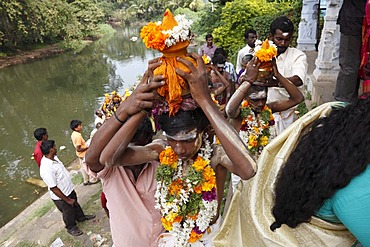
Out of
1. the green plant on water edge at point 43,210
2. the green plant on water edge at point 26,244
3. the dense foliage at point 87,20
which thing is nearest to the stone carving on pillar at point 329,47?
the dense foliage at point 87,20

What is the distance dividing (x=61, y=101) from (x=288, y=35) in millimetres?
14861

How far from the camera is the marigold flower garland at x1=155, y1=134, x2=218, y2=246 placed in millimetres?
2180

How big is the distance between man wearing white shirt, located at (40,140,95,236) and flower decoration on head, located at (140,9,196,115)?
3.25 metres

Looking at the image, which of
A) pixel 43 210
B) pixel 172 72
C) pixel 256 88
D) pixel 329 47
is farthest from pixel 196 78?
pixel 43 210

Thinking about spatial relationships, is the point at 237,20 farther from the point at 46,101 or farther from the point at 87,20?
A: the point at 87,20

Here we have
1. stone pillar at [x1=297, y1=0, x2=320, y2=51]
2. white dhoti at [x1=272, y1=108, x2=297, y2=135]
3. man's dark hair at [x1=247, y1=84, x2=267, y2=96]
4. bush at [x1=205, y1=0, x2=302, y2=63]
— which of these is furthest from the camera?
bush at [x1=205, y1=0, x2=302, y2=63]

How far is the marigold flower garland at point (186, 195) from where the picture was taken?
218 centimetres

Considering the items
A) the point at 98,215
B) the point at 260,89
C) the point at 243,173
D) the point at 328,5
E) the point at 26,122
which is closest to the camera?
the point at 243,173

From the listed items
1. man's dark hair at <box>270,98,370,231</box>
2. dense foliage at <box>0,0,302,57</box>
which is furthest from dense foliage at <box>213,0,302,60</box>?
man's dark hair at <box>270,98,370,231</box>

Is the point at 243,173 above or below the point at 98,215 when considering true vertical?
above

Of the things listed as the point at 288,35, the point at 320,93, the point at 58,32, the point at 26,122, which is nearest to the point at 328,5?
the point at 320,93

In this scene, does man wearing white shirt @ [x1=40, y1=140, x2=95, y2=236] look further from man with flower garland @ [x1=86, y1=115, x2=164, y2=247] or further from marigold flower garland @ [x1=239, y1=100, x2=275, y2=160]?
marigold flower garland @ [x1=239, y1=100, x2=275, y2=160]

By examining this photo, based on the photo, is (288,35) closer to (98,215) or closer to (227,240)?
(227,240)

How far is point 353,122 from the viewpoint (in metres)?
1.46
